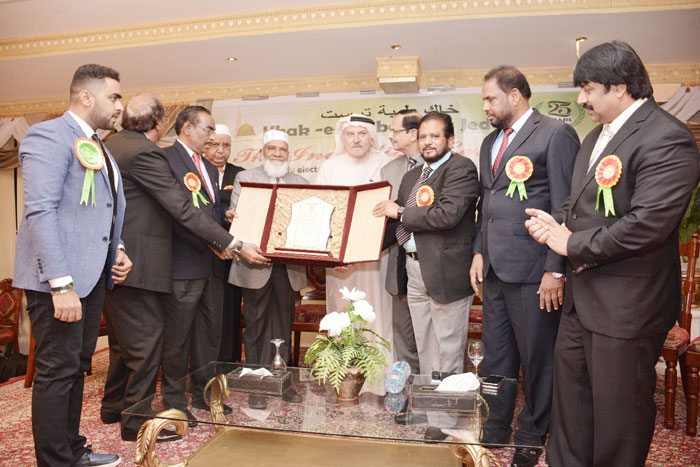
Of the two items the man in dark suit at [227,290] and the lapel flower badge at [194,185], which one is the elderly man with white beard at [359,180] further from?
the lapel flower badge at [194,185]

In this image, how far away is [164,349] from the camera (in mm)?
3041

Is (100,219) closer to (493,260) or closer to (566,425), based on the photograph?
(493,260)

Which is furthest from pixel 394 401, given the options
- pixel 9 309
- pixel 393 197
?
pixel 9 309

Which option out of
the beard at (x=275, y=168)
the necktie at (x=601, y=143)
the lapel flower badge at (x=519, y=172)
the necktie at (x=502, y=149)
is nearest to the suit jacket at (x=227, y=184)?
the beard at (x=275, y=168)

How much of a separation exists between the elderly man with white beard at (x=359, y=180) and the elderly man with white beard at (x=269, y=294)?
265mm

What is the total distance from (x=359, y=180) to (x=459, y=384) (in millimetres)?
1864

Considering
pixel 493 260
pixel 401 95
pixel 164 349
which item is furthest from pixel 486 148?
pixel 401 95

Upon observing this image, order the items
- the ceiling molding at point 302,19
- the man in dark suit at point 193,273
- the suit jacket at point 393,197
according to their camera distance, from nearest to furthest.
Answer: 1. the man in dark suit at point 193,273
2. the suit jacket at point 393,197
3. the ceiling molding at point 302,19

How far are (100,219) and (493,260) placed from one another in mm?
1825

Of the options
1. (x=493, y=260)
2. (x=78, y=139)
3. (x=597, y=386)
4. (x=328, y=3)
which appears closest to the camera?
(x=597, y=386)

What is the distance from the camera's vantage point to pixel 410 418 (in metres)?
1.99

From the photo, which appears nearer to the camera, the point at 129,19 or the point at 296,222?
the point at 296,222

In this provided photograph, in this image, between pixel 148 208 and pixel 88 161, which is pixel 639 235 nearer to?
pixel 88 161

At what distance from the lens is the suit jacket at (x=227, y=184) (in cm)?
388
